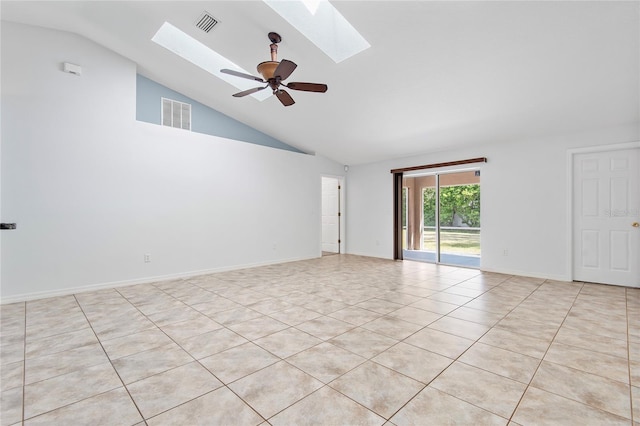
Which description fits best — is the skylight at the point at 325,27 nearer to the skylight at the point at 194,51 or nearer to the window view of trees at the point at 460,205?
the skylight at the point at 194,51

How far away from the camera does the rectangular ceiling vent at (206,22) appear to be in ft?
11.0

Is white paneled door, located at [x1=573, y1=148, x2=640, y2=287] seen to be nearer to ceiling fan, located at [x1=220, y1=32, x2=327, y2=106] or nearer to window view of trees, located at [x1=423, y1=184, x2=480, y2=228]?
window view of trees, located at [x1=423, y1=184, x2=480, y2=228]

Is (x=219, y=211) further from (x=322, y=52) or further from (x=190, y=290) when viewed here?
(x=322, y=52)

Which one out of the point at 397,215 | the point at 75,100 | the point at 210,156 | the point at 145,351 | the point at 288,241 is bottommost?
the point at 145,351

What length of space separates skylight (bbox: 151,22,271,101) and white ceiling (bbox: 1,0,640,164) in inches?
4.3

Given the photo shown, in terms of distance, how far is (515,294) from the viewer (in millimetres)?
3797

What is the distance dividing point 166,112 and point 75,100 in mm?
1286

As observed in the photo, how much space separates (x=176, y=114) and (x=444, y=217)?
19.3 ft

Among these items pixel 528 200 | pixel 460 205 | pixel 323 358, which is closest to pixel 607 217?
pixel 528 200

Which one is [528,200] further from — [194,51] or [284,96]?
[194,51]

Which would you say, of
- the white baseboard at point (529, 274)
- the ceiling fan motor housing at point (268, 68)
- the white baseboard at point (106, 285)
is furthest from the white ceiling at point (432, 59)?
the white baseboard at point (106, 285)

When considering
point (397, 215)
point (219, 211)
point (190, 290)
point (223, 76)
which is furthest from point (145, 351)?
point (397, 215)

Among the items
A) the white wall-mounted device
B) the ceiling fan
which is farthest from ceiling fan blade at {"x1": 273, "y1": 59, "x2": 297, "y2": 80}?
the white wall-mounted device

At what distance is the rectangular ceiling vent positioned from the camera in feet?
11.0
